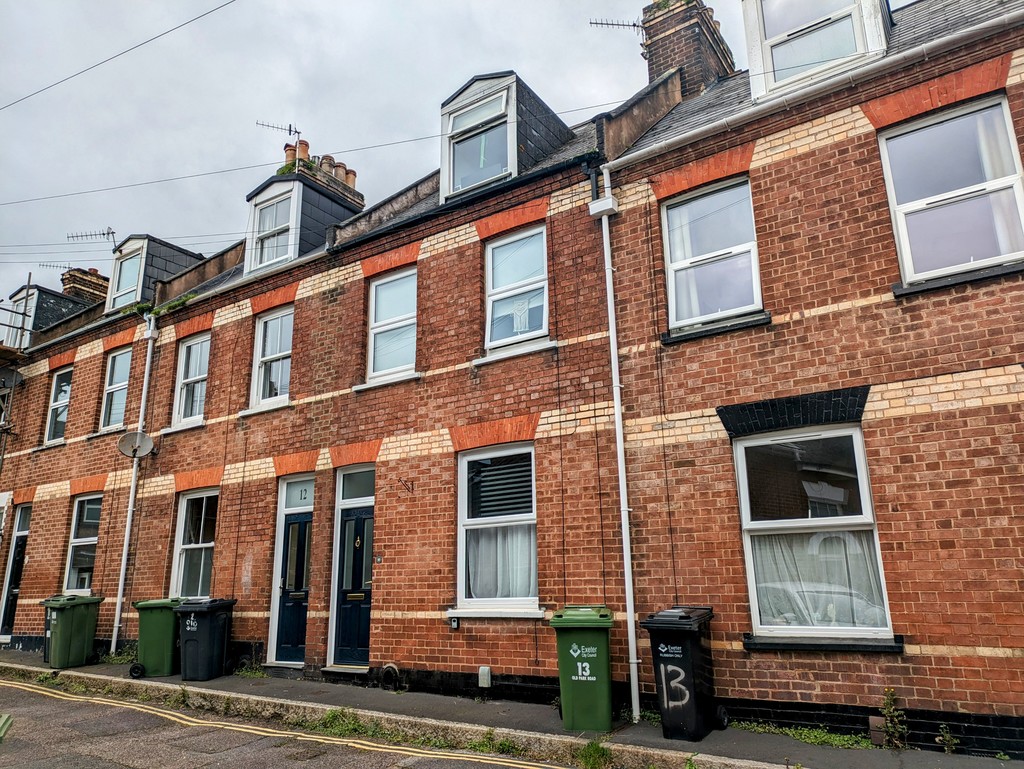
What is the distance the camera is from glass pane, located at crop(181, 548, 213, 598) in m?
12.5

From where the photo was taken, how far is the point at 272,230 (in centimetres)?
1389

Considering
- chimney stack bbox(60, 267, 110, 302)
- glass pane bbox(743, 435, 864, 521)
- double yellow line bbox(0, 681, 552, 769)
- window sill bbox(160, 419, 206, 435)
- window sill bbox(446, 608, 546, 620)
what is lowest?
double yellow line bbox(0, 681, 552, 769)

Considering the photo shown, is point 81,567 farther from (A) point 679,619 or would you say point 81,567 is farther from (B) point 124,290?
(A) point 679,619

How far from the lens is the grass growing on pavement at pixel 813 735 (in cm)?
629

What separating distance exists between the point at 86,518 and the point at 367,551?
7881mm

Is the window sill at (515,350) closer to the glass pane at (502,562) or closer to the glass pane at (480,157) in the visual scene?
the glass pane at (502,562)

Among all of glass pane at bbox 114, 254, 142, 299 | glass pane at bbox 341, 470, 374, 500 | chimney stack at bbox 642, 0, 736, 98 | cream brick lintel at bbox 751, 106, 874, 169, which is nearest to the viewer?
cream brick lintel at bbox 751, 106, 874, 169

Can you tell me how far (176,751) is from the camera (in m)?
7.18

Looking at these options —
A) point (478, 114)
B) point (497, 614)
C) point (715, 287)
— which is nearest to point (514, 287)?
point (715, 287)

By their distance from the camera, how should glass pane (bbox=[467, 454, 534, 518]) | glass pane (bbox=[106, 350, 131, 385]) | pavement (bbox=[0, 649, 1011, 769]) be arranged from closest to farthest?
pavement (bbox=[0, 649, 1011, 769]) < glass pane (bbox=[467, 454, 534, 518]) < glass pane (bbox=[106, 350, 131, 385])

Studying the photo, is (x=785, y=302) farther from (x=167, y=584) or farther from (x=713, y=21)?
(x=167, y=584)

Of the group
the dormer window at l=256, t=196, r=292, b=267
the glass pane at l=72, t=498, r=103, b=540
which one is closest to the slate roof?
the dormer window at l=256, t=196, r=292, b=267

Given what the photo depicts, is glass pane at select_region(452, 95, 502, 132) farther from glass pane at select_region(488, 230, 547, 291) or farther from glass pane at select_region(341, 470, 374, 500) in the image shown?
glass pane at select_region(341, 470, 374, 500)

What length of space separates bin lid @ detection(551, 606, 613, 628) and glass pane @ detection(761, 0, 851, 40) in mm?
7275
